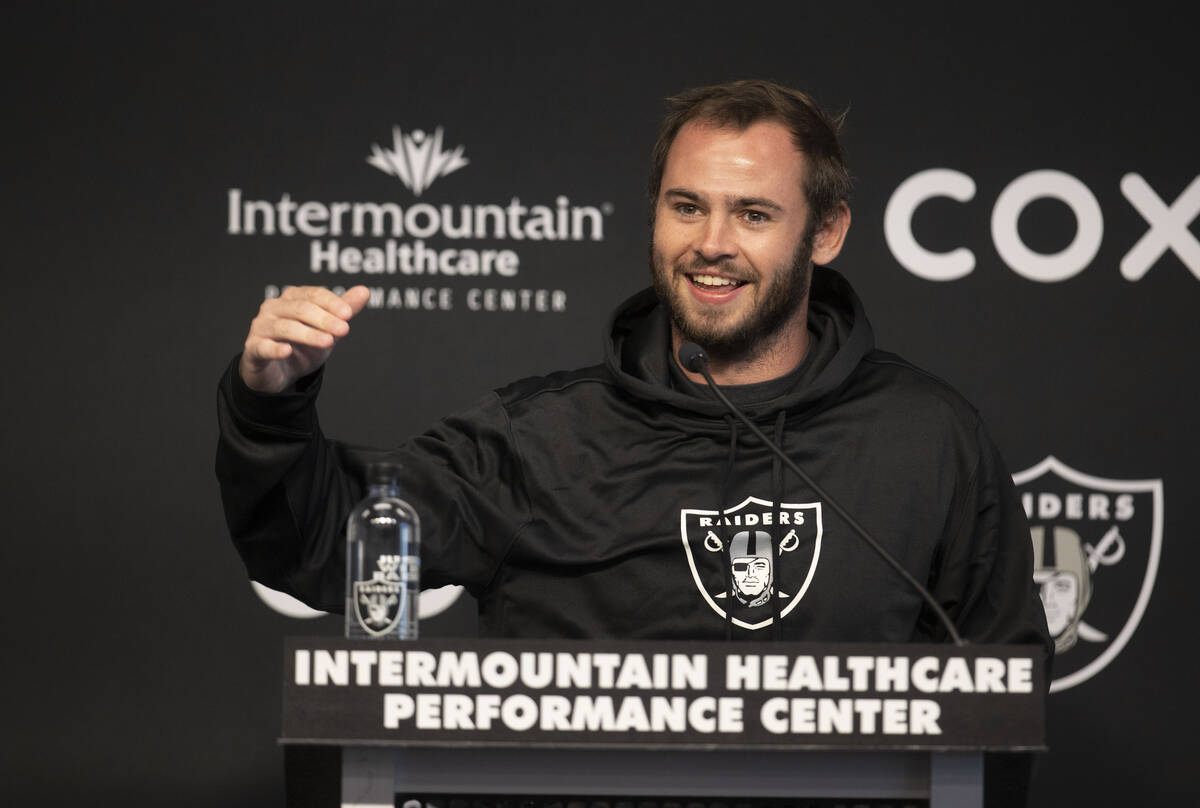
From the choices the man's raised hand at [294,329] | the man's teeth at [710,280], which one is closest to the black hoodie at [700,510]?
the man's teeth at [710,280]

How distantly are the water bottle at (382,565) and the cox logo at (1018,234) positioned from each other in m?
1.55

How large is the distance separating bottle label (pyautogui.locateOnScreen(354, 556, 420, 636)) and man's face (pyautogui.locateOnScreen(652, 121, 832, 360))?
28.3 inches

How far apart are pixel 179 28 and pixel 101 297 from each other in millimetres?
524

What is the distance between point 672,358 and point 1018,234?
1.07 m

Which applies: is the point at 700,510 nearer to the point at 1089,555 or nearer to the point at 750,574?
the point at 750,574

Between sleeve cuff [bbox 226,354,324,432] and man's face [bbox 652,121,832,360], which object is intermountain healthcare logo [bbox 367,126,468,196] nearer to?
man's face [bbox 652,121,832,360]

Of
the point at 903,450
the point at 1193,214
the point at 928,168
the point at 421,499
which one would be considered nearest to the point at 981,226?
the point at 928,168

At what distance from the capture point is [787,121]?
2.02m

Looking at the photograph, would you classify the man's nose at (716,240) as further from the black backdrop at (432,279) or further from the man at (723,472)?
the black backdrop at (432,279)

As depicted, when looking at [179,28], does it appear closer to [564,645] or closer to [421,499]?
[421,499]

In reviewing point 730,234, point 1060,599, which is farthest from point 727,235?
point 1060,599

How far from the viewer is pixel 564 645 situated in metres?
1.13

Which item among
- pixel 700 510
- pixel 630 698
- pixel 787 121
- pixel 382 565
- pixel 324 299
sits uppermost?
pixel 787 121

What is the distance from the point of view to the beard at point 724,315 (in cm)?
196
